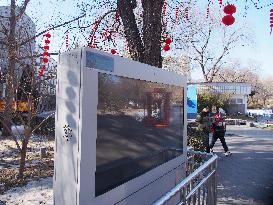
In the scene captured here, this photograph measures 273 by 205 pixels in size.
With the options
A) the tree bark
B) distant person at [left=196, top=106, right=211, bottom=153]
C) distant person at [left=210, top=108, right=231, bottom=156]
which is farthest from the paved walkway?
the tree bark

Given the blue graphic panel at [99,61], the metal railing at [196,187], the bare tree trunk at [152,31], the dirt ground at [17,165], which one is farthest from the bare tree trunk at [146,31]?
the blue graphic panel at [99,61]

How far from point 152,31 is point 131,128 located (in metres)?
5.18

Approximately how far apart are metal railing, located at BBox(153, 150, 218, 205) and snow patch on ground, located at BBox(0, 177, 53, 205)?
297 centimetres

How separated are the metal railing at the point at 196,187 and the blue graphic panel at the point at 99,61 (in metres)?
1.22

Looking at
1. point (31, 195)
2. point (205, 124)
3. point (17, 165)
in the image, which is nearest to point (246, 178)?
point (205, 124)

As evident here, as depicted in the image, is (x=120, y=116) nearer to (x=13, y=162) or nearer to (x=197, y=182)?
(x=197, y=182)

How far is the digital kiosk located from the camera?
286cm

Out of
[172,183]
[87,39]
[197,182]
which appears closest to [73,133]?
[197,182]

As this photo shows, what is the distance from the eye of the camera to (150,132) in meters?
4.40

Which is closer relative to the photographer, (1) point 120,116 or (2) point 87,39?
(1) point 120,116

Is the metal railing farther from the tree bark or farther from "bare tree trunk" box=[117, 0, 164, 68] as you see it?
the tree bark

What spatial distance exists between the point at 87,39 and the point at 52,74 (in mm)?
1893

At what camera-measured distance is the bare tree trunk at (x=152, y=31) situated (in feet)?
28.0

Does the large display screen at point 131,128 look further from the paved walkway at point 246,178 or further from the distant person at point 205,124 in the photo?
the distant person at point 205,124
